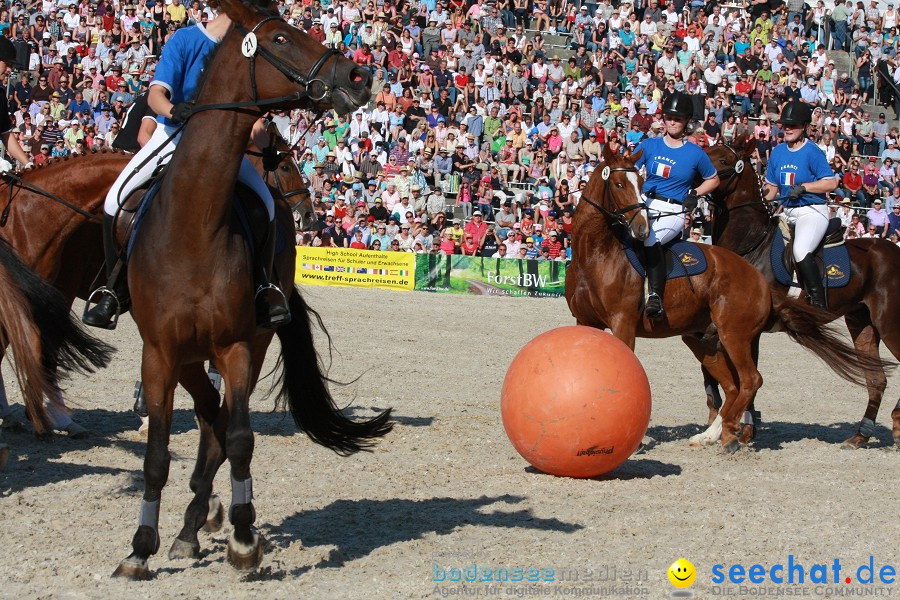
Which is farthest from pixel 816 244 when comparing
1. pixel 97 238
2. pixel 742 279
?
pixel 97 238

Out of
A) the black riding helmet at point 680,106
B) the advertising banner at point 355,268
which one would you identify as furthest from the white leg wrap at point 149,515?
the advertising banner at point 355,268

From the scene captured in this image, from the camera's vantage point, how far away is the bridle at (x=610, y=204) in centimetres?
923

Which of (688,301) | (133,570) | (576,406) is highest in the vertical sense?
(688,301)

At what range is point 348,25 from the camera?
94.2 feet

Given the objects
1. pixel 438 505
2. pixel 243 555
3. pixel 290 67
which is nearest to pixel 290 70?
pixel 290 67

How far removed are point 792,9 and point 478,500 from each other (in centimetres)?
3358

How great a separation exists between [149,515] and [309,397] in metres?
1.75

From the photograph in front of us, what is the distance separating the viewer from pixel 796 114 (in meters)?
10.7

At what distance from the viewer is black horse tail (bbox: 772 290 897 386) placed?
392 inches

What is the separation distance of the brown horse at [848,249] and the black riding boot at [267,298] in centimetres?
667

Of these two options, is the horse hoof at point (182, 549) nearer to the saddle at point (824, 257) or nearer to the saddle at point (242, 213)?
the saddle at point (242, 213)

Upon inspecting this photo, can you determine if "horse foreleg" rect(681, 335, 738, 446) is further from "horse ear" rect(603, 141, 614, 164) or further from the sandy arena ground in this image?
"horse ear" rect(603, 141, 614, 164)

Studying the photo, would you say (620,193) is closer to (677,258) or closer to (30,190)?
(677,258)

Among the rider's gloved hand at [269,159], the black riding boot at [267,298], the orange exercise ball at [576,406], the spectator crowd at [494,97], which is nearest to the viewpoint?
the black riding boot at [267,298]
